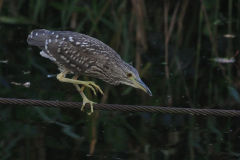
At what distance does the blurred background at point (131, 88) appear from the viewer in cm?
504

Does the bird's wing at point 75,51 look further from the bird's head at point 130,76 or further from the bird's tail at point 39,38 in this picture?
the bird's head at point 130,76

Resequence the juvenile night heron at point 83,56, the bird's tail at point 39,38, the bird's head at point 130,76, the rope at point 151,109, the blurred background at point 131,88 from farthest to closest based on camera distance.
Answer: the blurred background at point 131,88, the bird's tail at point 39,38, the juvenile night heron at point 83,56, the bird's head at point 130,76, the rope at point 151,109

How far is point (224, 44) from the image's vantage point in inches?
368

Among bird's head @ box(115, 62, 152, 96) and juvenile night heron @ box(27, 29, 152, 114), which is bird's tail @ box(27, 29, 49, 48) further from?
bird's head @ box(115, 62, 152, 96)

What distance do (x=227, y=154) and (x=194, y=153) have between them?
356mm

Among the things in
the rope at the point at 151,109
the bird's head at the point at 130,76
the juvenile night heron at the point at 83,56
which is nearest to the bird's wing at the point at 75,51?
the juvenile night heron at the point at 83,56

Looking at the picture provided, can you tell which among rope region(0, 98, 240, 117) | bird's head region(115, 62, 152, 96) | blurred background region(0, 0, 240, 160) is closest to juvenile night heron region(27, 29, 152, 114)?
bird's head region(115, 62, 152, 96)

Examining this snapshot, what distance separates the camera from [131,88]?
700 centimetres

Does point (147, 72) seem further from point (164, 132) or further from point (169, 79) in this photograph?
point (164, 132)

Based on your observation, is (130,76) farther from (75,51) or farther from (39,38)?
(39,38)

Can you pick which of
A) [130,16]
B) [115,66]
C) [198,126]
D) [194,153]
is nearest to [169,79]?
[198,126]

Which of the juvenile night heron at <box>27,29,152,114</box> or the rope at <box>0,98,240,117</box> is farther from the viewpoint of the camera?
the juvenile night heron at <box>27,29,152,114</box>

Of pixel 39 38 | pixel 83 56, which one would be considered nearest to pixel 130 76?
pixel 83 56

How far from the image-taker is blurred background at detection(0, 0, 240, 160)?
16.5 feet
